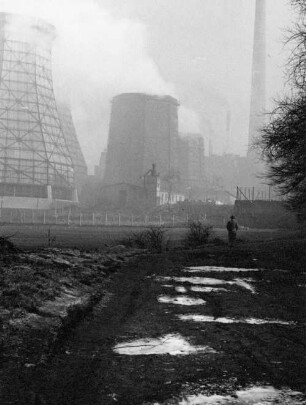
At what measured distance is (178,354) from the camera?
3877 mm

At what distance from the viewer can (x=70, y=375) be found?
130 inches

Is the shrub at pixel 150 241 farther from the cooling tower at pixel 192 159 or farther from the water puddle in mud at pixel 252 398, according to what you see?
the cooling tower at pixel 192 159

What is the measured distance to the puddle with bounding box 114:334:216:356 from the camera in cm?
395

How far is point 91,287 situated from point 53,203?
64097mm

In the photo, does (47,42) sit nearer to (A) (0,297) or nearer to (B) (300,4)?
(B) (300,4)

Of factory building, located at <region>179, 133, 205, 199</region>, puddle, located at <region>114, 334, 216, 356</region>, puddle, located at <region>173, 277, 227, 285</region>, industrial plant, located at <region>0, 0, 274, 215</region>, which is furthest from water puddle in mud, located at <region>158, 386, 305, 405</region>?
factory building, located at <region>179, 133, 205, 199</region>

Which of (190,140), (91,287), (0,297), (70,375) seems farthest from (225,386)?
(190,140)

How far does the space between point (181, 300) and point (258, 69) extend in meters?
111

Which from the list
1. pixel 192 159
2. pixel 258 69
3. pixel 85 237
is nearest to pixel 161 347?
pixel 85 237

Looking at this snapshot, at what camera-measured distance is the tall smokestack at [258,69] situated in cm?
10506

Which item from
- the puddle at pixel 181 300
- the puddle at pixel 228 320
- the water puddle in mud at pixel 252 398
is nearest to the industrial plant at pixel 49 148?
the puddle at pixel 181 300

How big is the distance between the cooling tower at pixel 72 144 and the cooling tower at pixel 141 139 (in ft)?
29.3

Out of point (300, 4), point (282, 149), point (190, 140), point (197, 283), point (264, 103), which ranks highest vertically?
point (264, 103)

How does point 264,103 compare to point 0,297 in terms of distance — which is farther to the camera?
point 264,103
